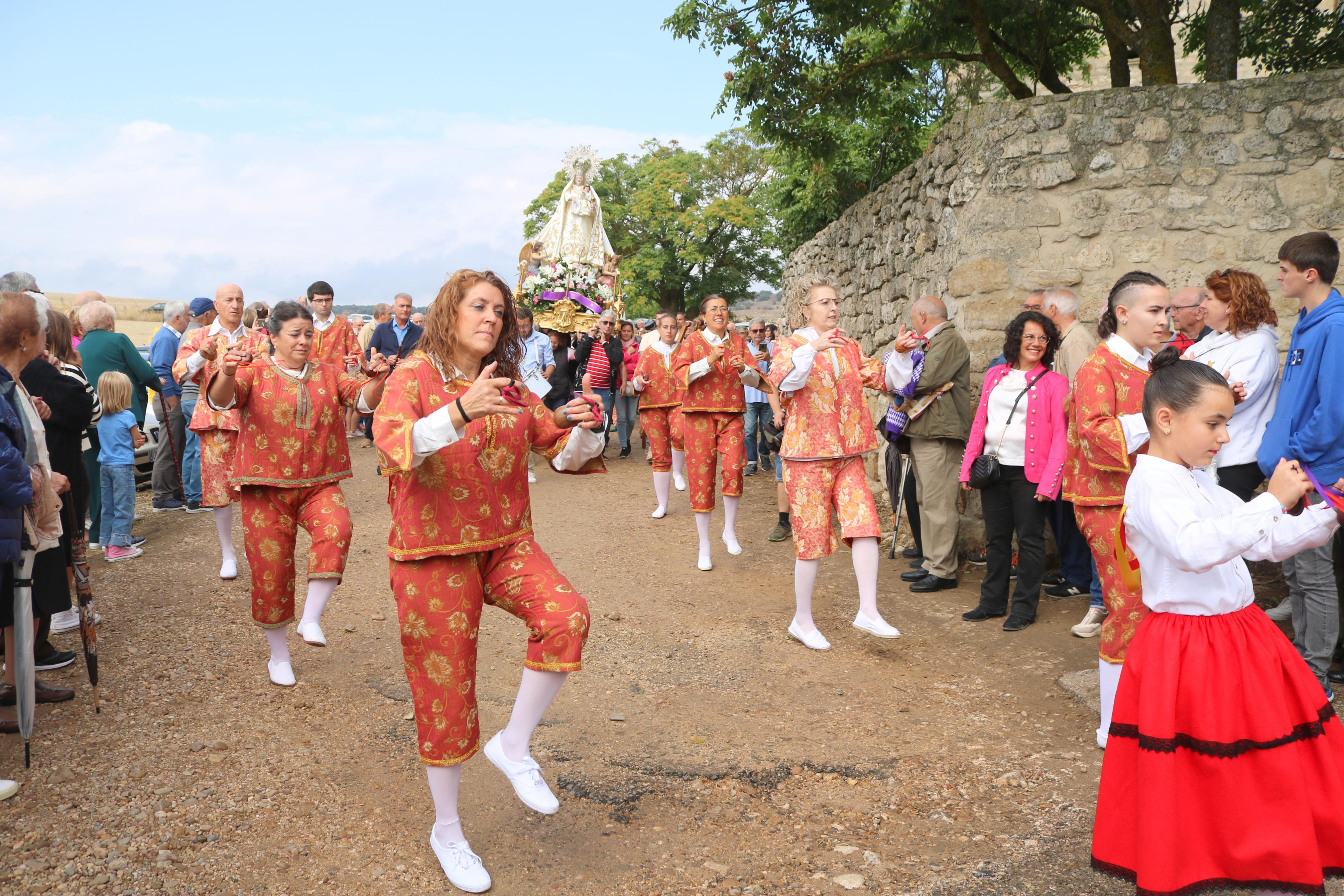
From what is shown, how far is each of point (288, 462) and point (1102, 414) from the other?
13.1 ft

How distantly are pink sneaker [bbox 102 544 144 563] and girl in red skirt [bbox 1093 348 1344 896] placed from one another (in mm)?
7576

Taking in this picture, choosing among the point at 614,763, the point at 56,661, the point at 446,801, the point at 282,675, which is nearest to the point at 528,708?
the point at 446,801

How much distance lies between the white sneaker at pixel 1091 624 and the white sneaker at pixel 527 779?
3514mm

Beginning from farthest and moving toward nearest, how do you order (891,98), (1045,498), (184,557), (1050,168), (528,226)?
(528,226) → (891,98) → (184,557) → (1050,168) → (1045,498)

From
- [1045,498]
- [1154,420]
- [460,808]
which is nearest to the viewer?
[1154,420]

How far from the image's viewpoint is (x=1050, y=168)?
691 centimetres

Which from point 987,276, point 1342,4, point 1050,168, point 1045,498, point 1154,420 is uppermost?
point 1342,4

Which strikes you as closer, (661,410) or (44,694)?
(44,694)

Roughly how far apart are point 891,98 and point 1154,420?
10.8m

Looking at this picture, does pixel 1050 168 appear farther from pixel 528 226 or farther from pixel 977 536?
pixel 528 226

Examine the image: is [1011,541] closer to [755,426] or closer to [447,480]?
[447,480]

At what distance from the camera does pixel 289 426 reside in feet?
15.8

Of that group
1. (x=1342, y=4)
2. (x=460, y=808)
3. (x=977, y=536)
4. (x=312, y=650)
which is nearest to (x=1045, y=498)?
(x=977, y=536)

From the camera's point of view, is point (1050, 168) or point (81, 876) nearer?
point (81, 876)
